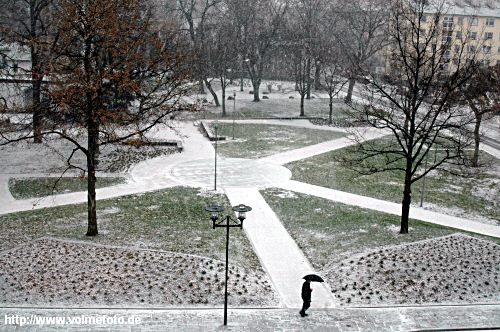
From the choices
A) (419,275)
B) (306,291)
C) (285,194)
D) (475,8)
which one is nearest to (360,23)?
(475,8)

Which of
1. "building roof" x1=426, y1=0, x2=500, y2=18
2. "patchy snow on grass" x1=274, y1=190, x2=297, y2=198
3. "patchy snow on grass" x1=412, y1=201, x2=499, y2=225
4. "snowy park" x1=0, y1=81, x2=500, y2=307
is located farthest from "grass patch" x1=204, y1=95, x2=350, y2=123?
"building roof" x1=426, y1=0, x2=500, y2=18

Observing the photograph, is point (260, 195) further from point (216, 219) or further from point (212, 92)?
point (212, 92)

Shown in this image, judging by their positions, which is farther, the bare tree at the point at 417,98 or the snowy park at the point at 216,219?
the bare tree at the point at 417,98

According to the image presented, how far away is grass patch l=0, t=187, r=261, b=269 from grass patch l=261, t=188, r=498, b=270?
2.26 m

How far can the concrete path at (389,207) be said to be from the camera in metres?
22.1

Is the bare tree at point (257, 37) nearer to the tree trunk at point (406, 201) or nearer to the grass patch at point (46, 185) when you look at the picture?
Result: the grass patch at point (46, 185)

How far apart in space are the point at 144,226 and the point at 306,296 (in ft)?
27.9

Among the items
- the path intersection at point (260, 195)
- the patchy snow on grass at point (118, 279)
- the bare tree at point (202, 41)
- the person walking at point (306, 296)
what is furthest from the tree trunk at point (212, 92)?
the person walking at point (306, 296)

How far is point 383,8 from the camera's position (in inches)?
2156

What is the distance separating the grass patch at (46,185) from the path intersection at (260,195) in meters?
0.53

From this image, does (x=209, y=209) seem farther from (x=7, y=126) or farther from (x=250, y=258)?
(x=7, y=126)

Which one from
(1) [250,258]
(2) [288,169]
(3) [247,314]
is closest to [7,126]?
(1) [250,258]

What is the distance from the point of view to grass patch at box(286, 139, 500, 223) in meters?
25.1

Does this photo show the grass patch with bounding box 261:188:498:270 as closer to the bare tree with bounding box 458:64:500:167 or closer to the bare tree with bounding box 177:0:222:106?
the bare tree with bounding box 458:64:500:167
